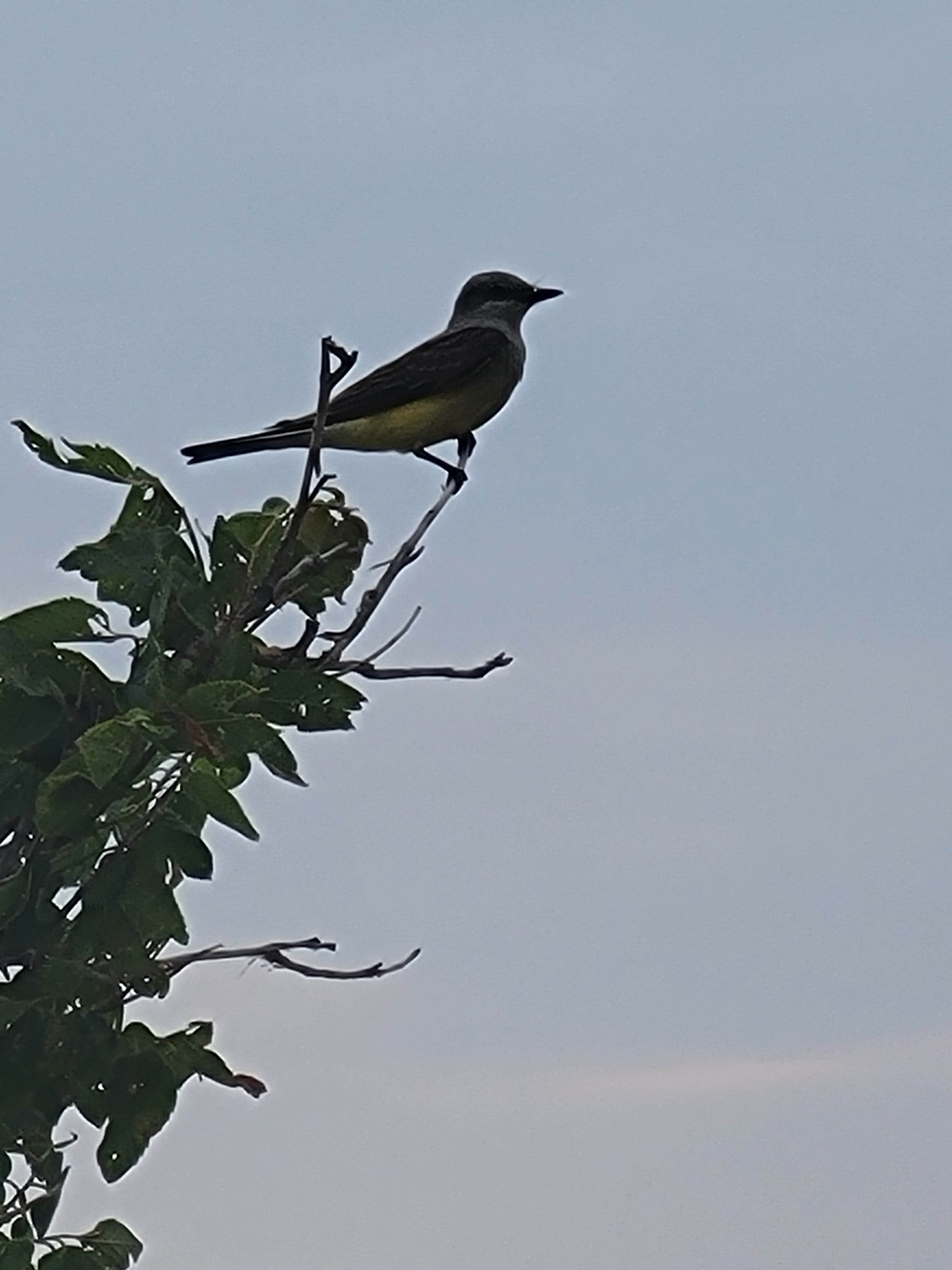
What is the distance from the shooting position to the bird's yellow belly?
911 cm

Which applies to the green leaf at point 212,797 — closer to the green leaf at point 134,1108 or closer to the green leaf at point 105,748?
the green leaf at point 105,748

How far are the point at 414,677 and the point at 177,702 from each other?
0.97 meters

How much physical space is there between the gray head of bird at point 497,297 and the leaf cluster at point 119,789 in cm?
556

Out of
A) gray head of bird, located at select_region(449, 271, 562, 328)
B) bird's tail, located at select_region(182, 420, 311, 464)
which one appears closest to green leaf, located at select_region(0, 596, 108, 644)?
bird's tail, located at select_region(182, 420, 311, 464)

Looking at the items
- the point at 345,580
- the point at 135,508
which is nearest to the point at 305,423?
the point at 345,580

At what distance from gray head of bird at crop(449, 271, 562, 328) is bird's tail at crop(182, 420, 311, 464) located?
266cm

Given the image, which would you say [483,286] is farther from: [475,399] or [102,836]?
[102,836]

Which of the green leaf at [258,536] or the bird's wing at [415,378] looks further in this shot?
the bird's wing at [415,378]

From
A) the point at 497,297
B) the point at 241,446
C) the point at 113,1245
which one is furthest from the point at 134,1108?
the point at 497,297

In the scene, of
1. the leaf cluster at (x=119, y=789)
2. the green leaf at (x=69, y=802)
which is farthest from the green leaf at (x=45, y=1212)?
the green leaf at (x=69, y=802)

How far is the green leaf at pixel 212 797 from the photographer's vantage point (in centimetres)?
490

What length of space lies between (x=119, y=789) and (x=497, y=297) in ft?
21.7

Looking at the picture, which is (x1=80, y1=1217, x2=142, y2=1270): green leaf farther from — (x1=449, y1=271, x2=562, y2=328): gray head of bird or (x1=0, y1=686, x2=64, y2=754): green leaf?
(x1=449, y1=271, x2=562, y2=328): gray head of bird

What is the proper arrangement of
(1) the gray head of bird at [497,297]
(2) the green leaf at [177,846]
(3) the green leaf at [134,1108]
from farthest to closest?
1. (1) the gray head of bird at [497,297]
2. (3) the green leaf at [134,1108]
3. (2) the green leaf at [177,846]
